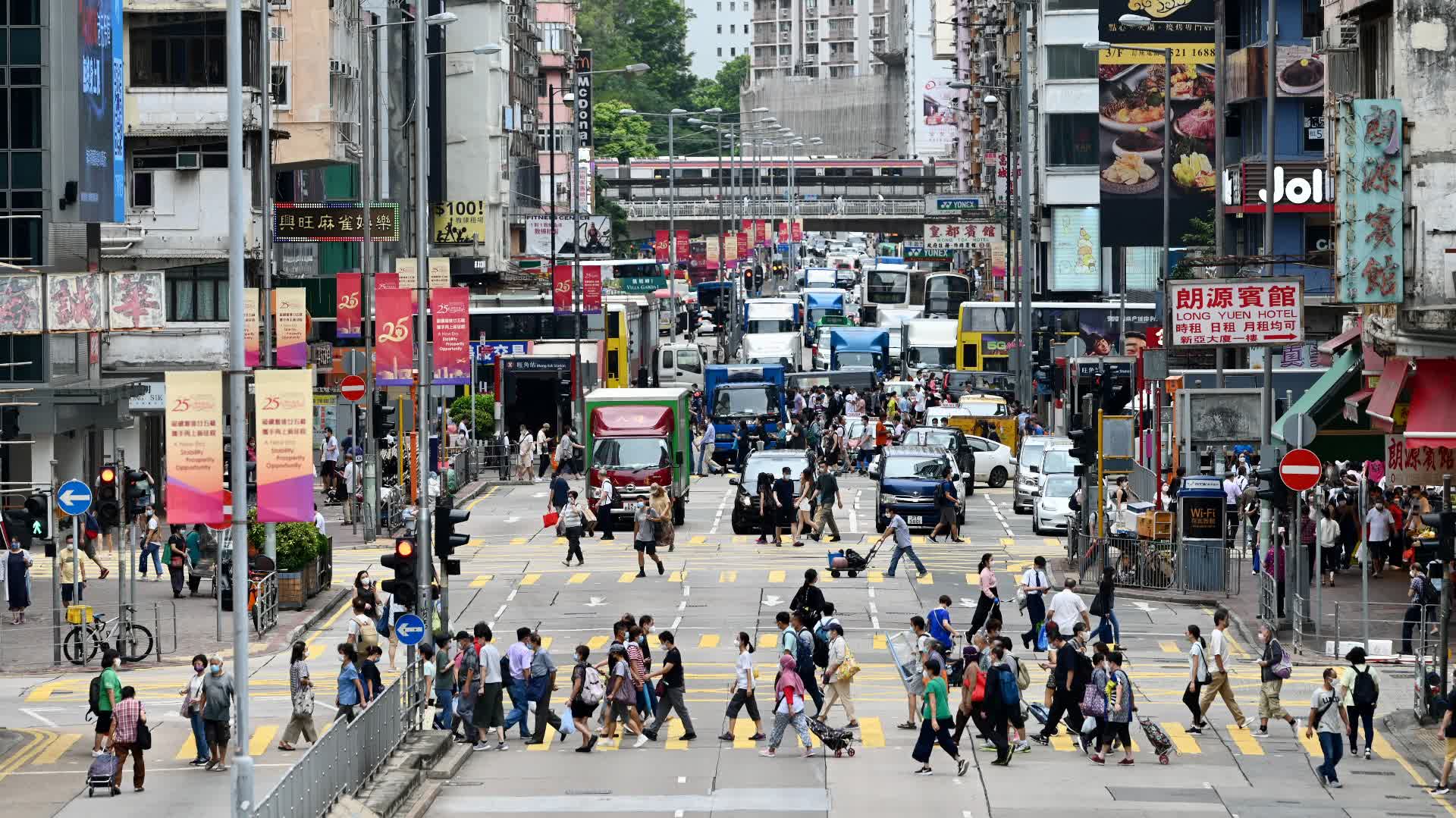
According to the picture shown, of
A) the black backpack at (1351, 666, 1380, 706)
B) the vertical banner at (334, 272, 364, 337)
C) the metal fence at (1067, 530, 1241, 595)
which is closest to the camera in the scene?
the black backpack at (1351, 666, 1380, 706)

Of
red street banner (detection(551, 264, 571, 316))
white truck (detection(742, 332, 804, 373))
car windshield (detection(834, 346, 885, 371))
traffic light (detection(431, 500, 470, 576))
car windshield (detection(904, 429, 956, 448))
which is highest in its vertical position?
red street banner (detection(551, 264, 571, 316))

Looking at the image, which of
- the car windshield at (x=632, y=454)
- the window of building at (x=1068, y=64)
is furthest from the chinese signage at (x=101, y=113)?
the window of building at (x=1068, y=64)

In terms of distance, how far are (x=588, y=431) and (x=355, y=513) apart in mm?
5544

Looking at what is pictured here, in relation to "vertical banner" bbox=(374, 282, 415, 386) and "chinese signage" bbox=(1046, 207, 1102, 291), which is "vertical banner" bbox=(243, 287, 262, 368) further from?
"chinese signage" bbox=(1046, 207, 1102, 291)

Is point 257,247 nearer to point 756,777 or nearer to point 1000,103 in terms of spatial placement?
point 756,777

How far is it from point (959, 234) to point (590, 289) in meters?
28.8

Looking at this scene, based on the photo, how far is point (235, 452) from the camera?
20.2 m

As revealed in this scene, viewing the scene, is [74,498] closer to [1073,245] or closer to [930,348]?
[930,348]

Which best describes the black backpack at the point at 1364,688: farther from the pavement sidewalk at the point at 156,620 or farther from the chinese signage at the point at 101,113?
the chinese signage at the point at 101,113

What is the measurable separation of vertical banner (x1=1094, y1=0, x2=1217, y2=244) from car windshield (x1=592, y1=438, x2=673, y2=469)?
35.5m

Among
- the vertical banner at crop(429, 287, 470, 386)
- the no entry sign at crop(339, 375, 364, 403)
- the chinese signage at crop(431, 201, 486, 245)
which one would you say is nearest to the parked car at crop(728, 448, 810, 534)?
the vertical banner at crop(429, 287, 470, 386)

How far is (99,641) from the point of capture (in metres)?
32.8

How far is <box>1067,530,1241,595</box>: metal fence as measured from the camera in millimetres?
38781

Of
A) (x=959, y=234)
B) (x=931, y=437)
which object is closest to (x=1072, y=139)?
(x=959, y=234)
